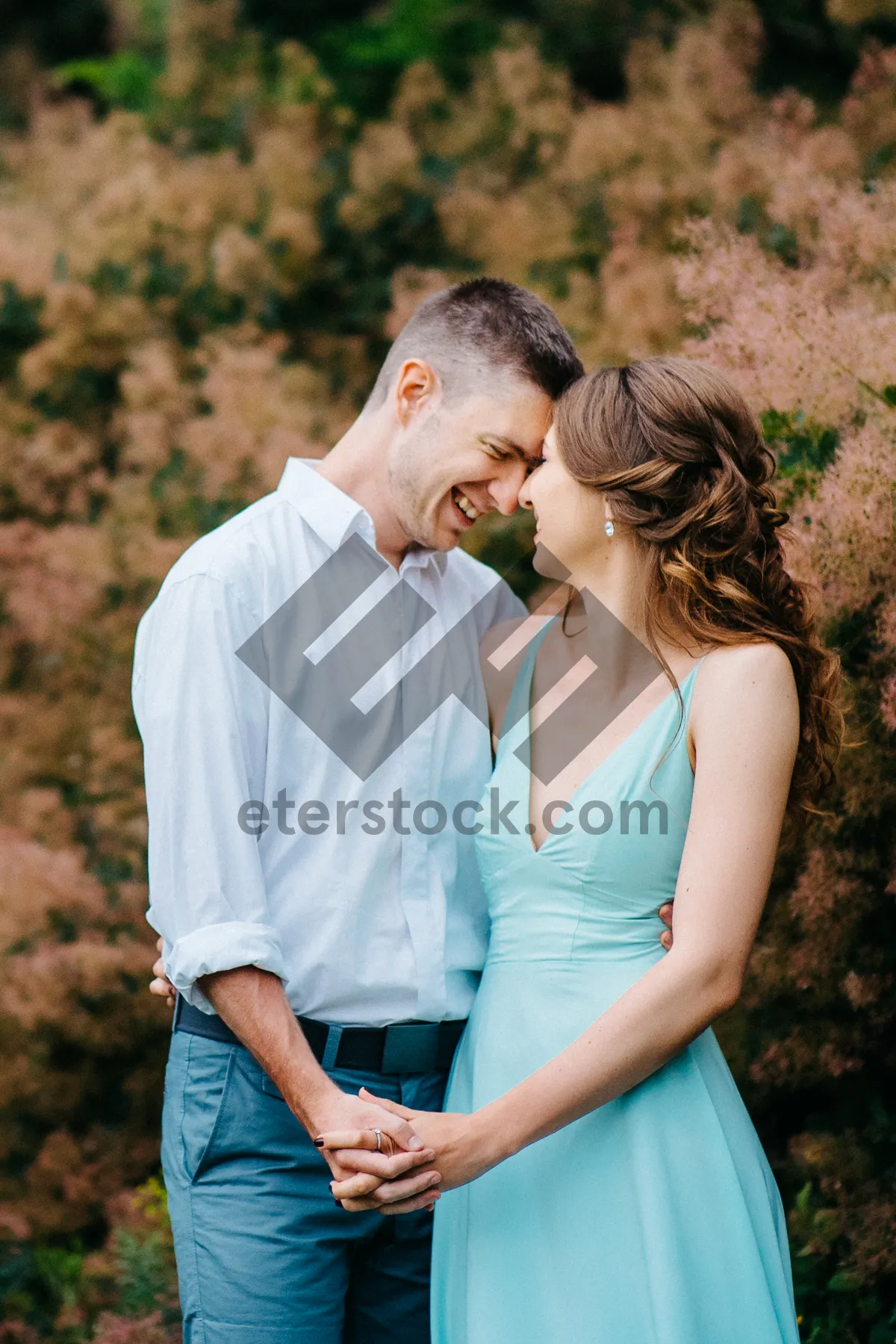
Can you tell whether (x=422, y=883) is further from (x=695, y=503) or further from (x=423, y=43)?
(x=423, y=43)

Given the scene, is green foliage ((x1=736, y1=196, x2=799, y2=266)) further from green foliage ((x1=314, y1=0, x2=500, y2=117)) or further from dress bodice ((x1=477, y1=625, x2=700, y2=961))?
green foliage ((x1=314, y1=0, x2=500, y2=117))

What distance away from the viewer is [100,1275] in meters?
3.44

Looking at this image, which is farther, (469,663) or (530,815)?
(469,663)

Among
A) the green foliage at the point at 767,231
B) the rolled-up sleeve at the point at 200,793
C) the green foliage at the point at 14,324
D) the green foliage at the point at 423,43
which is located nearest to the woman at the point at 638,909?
the rolled-up sleeve at the point at 200,793

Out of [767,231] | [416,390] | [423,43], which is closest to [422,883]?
[416,390]

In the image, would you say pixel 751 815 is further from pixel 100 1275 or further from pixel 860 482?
pixel 100 1275

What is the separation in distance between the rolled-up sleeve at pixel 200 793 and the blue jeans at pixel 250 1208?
0.17 meters

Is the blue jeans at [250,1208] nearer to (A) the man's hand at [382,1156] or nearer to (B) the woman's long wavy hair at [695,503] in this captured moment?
(A) the man's hand at [382,1156]

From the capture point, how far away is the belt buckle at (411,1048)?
7.25 ft

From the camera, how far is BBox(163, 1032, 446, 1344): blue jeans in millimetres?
2102

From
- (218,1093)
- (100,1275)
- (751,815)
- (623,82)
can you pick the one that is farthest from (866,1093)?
(623,82)

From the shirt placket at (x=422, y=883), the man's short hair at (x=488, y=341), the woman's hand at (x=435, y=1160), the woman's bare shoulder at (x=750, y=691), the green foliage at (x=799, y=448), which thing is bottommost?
the woman's hand at (x=435, y=1160)

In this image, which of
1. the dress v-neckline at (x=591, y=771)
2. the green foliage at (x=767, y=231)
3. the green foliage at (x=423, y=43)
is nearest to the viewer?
the dress v-neckline at (x=591, y=771)

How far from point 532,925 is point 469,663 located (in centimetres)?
58
